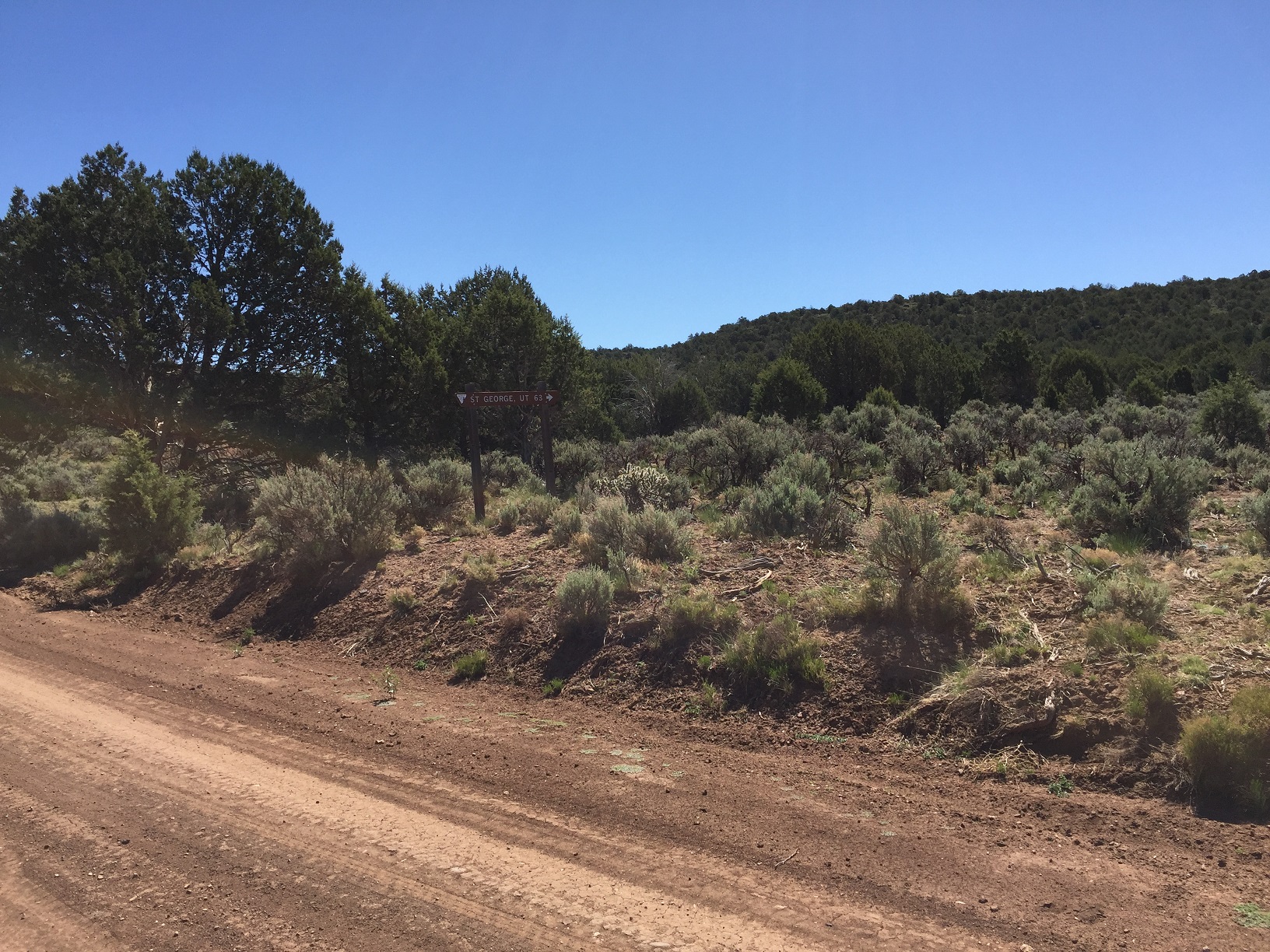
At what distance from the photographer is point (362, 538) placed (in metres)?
10.6

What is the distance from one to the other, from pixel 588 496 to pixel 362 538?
3.62 meters

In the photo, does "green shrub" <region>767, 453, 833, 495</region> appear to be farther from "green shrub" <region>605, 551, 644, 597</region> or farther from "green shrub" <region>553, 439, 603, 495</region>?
"green shrub" <region>553, 439, 603, 495</region>

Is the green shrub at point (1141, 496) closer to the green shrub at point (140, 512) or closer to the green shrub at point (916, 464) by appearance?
the green shrub at point (916, 464)

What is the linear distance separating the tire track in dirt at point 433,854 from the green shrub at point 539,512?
20.0 feet

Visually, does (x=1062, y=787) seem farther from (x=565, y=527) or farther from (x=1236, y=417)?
(x=1236, y=417)

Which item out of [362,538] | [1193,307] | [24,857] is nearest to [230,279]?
[362,538]

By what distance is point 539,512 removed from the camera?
12078mm

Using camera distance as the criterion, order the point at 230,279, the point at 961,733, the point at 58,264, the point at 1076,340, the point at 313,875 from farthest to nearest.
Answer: the point at 1076,340
the point at 230,279
the point at 58,264
the point at 961,733
the point at 313,875

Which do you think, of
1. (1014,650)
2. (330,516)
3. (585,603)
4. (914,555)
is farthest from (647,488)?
(1014,650)

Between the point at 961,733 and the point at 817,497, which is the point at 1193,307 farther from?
the point at 961,733

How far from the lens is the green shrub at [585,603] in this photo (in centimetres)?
771

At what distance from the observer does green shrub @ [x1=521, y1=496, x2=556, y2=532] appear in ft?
39.0

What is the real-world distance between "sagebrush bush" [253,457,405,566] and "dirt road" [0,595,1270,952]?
169 inches

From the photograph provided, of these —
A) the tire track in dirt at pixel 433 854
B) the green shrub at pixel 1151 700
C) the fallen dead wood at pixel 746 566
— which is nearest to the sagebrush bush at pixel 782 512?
the fallen dead wood at pixel 746 566
